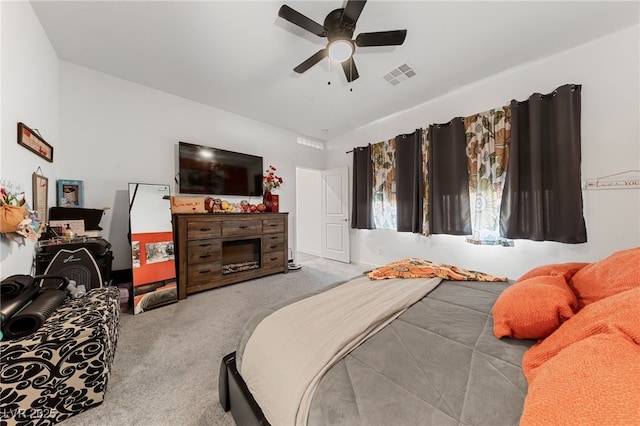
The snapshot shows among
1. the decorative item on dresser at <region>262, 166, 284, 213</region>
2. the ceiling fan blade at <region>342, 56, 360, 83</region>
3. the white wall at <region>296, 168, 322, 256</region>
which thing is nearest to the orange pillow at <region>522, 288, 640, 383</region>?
the ceiling fan blade at <region>342, 56, 360, 83</region>

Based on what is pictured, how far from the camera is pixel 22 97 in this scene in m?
1.72

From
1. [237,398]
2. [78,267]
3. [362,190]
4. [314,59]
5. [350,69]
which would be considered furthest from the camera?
[362,190]

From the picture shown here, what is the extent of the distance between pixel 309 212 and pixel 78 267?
172 inches

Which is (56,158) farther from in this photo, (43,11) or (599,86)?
(599,86)

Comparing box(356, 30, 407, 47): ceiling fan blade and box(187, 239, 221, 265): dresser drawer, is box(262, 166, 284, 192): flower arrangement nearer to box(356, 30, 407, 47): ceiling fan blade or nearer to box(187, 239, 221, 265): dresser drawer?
box(187, 239, 221, 265): dresser drawer

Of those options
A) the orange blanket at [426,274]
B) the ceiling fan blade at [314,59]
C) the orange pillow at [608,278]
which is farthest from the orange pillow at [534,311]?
the ceiling fan blade at [314,59]

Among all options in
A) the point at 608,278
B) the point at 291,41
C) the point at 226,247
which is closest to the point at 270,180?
the point at 226,247

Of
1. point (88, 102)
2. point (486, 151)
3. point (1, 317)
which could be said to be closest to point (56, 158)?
point (88, 102)

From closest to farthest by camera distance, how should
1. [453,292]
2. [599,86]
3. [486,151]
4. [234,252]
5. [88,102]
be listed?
[453,292] → [599,86] → [88,102] → [486,151] → [234,252]

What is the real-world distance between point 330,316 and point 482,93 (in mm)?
3463

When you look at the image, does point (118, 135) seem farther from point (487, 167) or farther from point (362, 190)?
point (487, 167)

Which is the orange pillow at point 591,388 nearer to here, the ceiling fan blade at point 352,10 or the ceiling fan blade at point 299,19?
the ceiling fan blade at point 352,10

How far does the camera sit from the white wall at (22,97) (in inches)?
59.1

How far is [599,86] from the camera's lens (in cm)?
223
